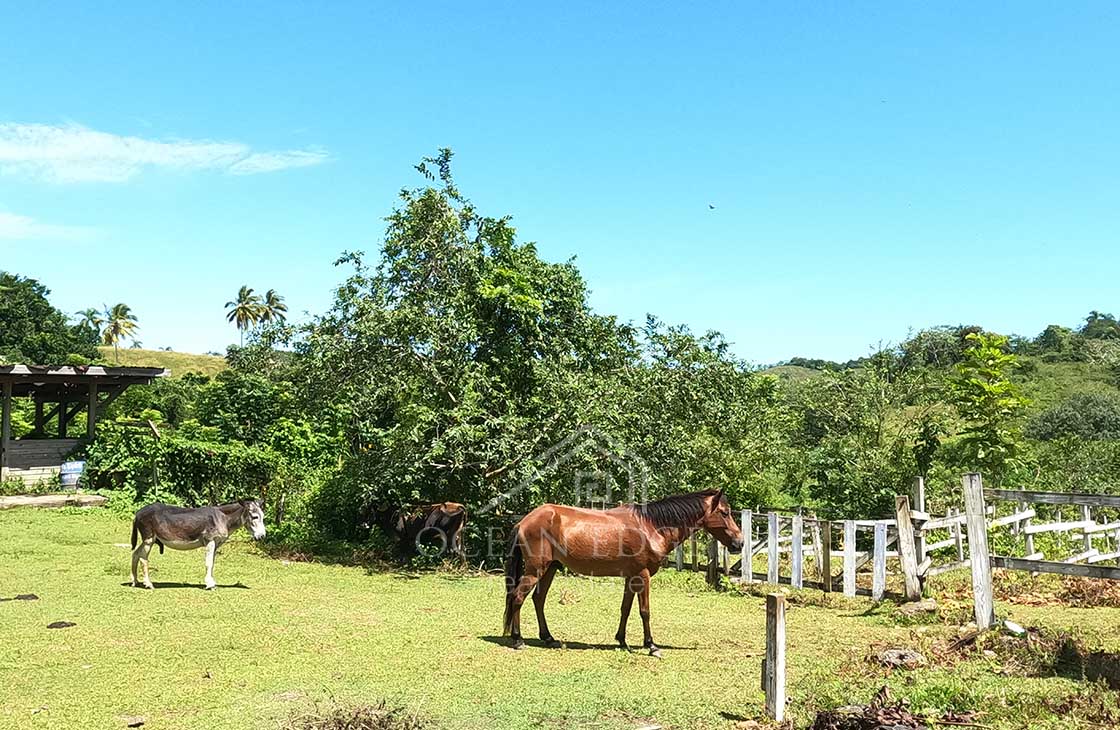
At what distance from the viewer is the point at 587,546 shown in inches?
390

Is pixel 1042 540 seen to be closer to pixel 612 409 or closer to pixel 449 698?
pixel 612 409

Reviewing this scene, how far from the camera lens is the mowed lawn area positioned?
7.05m

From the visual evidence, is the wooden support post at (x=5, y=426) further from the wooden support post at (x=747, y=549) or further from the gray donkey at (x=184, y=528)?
the wooden support post at (x=747, y=549)

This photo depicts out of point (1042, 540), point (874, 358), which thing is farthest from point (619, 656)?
point (874, 358)

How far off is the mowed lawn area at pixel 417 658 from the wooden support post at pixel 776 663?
0.76 feet

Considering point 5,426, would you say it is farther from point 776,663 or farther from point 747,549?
point 776,663

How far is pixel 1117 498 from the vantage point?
8492 millimetres

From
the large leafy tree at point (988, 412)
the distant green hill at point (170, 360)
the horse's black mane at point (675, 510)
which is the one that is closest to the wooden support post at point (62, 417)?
the horse's black mane at point (675, 510)

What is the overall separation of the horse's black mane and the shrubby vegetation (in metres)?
5.31

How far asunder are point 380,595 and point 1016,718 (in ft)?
29.3

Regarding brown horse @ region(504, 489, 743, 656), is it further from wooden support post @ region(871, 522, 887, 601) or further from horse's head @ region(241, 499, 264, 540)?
horse's head @ region(241, 499, 264, 540)

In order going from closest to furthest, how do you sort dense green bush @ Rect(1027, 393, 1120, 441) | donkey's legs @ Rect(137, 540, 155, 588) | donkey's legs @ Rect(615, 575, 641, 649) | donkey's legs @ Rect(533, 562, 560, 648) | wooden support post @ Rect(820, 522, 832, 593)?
donkey's legs @ Rect(615, 575, 641, 649), donkey's legs @ Rect(533, 562, 560, 648), donkey's legs @ Rect(137, 540, 155, 588), wooden support post @ Rect(820, 522, 832, 593), dense green bush @ Rect(1027, 393, 1120, 441)

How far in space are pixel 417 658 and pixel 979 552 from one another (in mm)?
6348

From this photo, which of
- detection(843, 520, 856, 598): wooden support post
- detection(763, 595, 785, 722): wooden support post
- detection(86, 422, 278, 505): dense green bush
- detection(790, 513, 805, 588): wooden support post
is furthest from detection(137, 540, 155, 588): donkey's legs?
detection(843, 520, 856, 598): wooden support post
